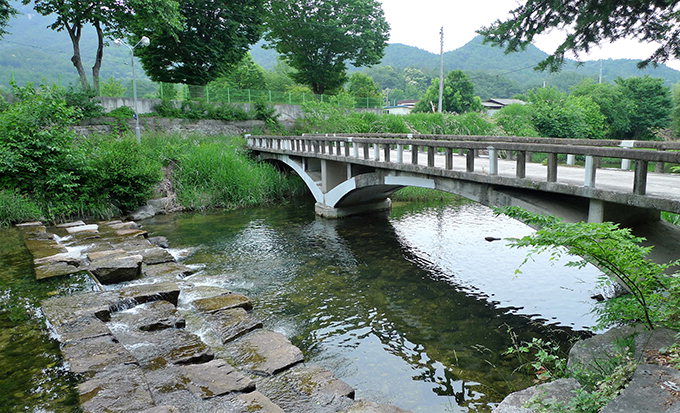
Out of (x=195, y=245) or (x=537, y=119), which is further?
(x=537, y=119)

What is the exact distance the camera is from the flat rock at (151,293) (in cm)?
853

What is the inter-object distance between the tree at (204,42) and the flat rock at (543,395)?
106 feet

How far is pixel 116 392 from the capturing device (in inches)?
203

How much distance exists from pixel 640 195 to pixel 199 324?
281 inches

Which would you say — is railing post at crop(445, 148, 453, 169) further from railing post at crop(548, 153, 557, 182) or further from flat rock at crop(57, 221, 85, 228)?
flat rock at crop(57, 221, 85, 228)

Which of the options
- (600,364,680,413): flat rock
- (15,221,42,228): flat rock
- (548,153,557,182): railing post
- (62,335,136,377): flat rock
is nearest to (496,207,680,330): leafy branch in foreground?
(600,364,680,413): flat rock

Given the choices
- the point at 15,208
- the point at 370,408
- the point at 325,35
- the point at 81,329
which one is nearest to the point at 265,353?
the point at 370,408

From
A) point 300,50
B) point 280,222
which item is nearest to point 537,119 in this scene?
point 300,50

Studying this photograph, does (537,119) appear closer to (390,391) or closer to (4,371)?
(390,391)

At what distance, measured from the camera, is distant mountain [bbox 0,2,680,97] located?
9538 cm

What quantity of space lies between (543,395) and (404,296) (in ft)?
18.2

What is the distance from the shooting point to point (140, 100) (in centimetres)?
2911

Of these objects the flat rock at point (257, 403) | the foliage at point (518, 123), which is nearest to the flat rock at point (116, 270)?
the flat rock at point (257, 403)

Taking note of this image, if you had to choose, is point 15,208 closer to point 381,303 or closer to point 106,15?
point 381,303
